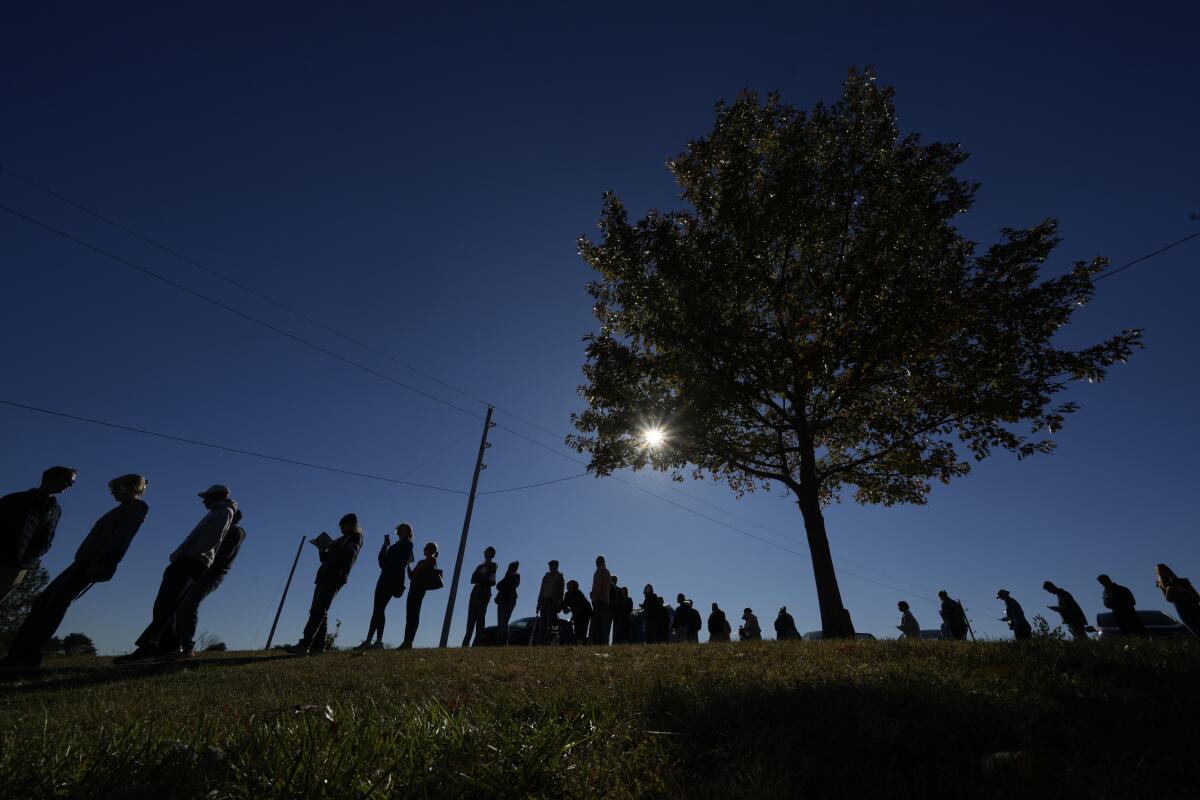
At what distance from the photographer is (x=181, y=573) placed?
6.48m

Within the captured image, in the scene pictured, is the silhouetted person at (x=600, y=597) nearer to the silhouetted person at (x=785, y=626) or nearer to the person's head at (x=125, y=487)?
the silhouetted person at (x=785, y=626)

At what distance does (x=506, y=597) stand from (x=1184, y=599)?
1304 centimetres

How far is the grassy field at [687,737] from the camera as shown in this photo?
183cm

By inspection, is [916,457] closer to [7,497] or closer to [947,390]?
[947,390]

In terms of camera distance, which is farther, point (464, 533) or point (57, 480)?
point (464, 533)

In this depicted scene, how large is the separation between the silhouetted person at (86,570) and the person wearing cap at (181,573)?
2.17 feet

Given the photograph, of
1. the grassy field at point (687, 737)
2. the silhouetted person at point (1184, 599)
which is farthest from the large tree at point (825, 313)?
the grassy field at point (687, 737)

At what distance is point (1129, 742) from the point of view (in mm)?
2127

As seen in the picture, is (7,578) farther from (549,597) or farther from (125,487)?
(549,597)

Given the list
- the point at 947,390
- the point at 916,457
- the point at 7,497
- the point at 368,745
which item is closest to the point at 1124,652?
the point at 368,745

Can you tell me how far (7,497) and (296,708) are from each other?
14.6ft

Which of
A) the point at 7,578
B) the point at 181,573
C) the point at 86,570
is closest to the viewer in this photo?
the point at 7,578

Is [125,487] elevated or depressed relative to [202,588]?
elevated

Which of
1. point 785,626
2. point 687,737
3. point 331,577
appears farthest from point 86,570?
point 785,626
